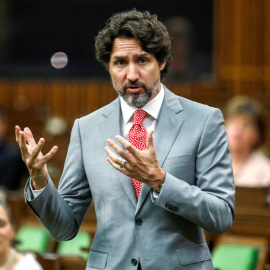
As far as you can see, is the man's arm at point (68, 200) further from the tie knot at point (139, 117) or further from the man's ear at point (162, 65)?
the man's ear at point (162, 65)

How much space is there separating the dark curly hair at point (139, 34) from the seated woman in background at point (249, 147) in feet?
7.42

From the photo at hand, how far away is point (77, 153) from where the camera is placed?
2268mm

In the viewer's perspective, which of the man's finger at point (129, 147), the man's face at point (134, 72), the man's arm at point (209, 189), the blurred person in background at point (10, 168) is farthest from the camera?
the blurred person in background at point (10, 168)

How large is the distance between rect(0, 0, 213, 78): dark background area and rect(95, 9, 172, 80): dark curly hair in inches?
251

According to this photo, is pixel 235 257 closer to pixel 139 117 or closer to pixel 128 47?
pixel 139 117

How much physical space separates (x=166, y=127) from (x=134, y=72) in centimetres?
20

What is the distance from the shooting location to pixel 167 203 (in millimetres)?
2002

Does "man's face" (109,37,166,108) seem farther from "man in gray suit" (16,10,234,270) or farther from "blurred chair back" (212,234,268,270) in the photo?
"blurred chair back" (212,234,268,270)

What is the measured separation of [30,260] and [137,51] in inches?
51.6

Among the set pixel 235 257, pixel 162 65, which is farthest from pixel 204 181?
pixel 235 257

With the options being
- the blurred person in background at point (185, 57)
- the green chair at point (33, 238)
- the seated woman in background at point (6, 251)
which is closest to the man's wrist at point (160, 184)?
the seated woman in background at point (6, 251)

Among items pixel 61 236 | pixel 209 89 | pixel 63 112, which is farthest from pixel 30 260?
pixel 63 112

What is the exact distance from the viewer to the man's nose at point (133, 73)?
6.89 feet

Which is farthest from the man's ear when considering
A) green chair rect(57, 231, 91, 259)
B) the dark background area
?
the dark background area
